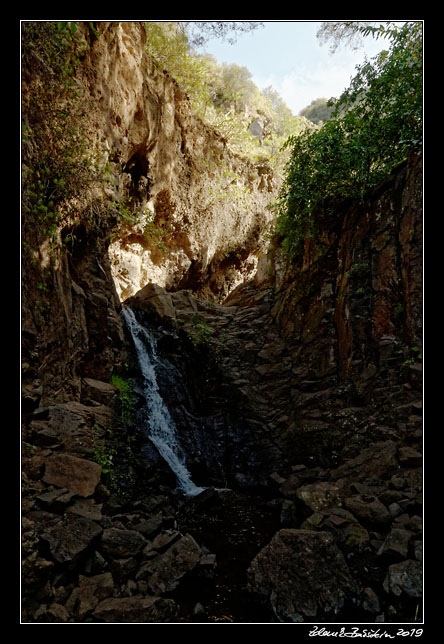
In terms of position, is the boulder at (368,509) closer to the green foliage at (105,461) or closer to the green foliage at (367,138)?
the green foliage at (105,461)

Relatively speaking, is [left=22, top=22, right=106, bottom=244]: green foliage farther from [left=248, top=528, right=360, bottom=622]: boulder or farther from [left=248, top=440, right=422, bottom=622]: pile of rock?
[left=248, top=440, right=422, bottom=622]: pile of rock

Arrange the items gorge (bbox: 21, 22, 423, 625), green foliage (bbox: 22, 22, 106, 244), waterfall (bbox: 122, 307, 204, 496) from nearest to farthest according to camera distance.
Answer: gorge (bbox: 21, 22, 423, 625) → green foliage (bbox: 22, 22, 106, 244) → waterfall (bbox: 122, 307, 204, 496)

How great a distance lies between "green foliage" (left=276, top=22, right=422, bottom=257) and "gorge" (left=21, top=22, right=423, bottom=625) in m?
0.56

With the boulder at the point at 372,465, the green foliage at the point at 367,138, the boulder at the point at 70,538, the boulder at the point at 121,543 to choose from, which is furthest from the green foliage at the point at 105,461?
the green foliage at the point at 367,138

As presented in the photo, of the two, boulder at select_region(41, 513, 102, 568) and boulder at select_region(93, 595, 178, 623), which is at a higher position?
boulder at select_region(41, 513, 102, 568)

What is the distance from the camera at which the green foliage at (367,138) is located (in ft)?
25.5

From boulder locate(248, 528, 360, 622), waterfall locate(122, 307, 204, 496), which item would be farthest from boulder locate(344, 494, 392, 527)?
waterfall locate(122, 307, 204, 496)

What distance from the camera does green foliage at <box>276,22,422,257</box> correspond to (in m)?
7.77

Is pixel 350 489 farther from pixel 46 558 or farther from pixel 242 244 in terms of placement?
pixel 242 244

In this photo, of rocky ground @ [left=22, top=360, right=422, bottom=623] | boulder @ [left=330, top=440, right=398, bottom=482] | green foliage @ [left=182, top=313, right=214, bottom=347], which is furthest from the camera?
green foliage @ [left=182, top=313, right=214, bottom=347]

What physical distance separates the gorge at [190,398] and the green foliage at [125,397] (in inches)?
2.3

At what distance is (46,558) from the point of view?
448cm

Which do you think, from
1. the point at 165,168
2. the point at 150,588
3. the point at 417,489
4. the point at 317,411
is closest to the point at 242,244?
the point at 165,168

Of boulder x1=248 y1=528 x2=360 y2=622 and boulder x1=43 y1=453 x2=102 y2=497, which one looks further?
boulder x1=43 y1=453 x2=102 y2=497
